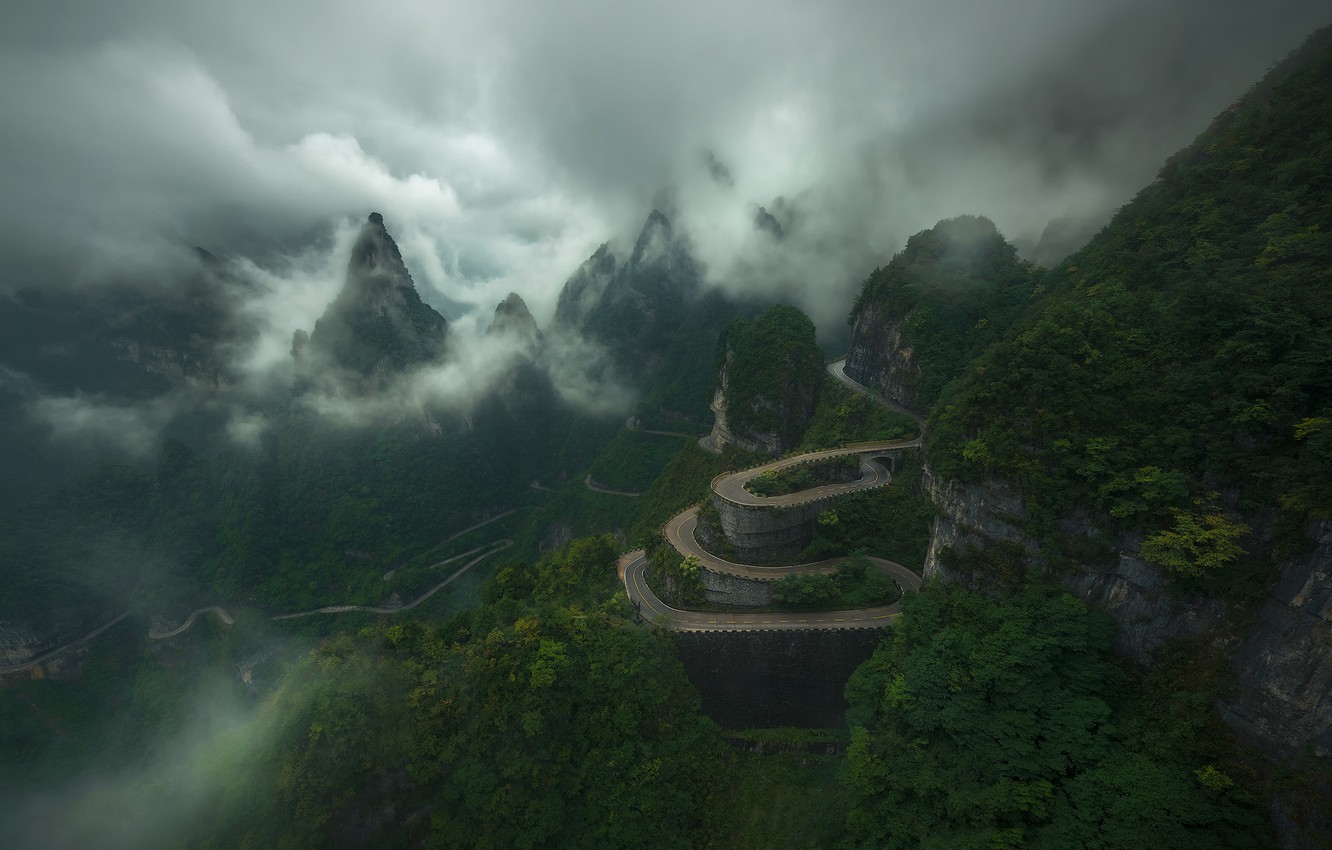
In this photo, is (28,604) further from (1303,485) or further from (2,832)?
(1303,485)

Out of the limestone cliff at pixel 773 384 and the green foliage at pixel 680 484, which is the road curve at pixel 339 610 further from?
the limestone cliff at pixel 773 384

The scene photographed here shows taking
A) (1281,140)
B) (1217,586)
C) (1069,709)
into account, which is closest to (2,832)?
(1069,709)

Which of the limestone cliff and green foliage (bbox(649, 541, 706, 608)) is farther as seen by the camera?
the limestone cliff

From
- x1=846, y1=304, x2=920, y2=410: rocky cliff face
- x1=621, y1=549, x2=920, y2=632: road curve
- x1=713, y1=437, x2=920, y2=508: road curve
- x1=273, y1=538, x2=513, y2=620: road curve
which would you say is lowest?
x1=273, y1=538, x2=513, y2=620: road curve

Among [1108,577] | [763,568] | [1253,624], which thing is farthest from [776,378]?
[1253,624]

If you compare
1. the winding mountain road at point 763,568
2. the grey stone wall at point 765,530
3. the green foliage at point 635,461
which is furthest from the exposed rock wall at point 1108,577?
the green foliage at point 635,461

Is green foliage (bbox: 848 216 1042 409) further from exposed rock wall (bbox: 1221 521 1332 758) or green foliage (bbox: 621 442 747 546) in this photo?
exposed rock wall (bbox: 1221 521 1332 758)

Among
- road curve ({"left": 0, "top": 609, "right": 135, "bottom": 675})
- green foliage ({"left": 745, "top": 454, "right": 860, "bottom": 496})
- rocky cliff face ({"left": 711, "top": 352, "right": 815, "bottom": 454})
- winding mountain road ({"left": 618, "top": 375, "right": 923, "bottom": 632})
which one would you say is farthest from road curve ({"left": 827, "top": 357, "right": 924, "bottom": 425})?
road curve ({"left": 0, "top": 609, "right": 135, "bottom": 675})
